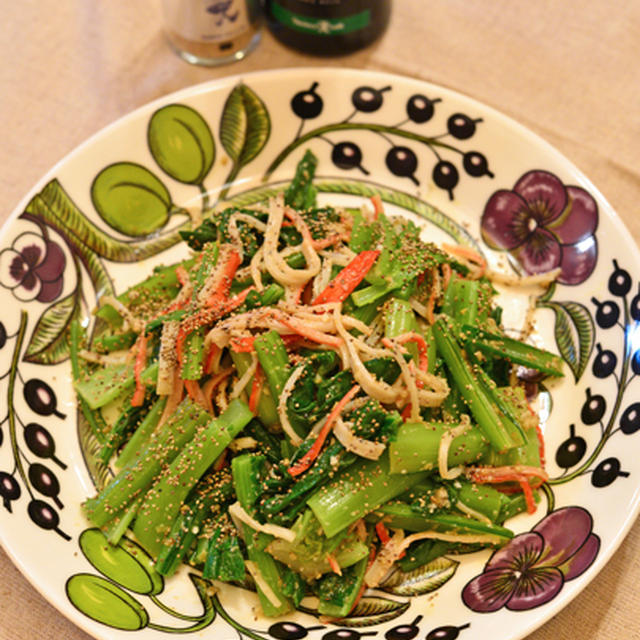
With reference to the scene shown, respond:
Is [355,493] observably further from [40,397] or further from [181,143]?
[181,143]

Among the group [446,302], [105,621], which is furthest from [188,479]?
[446,302]

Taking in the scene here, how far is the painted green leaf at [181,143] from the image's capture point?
120 inches

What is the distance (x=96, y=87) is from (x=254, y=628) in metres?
2.69

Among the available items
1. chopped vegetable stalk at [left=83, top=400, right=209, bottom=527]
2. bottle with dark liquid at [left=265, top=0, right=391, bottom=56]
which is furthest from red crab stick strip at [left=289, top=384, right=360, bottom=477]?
bottle with dark liquid at [left=265, top=0, right=391, bottom=56]

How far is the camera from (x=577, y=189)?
285cm

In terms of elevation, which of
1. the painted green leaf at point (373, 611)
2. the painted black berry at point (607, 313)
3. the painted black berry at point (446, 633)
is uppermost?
the painted black berry at point (607, 313)

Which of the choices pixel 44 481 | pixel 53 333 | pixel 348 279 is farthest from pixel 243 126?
pixel 44 481

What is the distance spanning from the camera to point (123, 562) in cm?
233

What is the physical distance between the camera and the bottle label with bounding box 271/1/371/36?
339cm

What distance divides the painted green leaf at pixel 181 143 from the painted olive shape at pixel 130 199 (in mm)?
97

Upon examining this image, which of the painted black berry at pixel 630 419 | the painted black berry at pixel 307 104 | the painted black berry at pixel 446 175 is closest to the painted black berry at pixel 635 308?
the painted black berry at pixel 630 419

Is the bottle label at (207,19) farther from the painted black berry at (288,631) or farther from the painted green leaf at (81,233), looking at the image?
the painted black berry at (288,631)

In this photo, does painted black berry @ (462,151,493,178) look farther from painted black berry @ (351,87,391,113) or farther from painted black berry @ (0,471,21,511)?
painted black berry @ (0,471,21,511)

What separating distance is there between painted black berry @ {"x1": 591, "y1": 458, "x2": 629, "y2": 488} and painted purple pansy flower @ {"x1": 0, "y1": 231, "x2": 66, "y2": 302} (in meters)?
2.05
